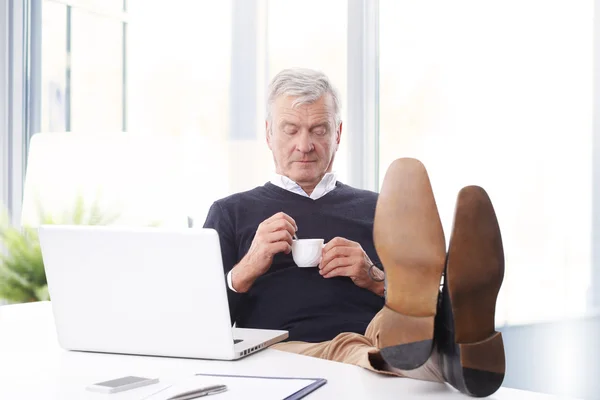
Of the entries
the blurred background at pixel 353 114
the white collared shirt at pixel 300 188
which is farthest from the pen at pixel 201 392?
the blurred background at pixel 353 114

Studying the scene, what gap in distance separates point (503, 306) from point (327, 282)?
66 centimetres

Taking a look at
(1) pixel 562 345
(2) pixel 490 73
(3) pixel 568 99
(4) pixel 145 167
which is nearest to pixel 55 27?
(4) pixel 145 167

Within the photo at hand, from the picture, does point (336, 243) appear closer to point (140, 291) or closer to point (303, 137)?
point (303, 137)

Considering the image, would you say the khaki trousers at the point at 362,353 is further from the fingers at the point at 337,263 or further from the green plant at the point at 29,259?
the green plant at the point at 29,259

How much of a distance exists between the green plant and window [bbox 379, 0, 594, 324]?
1.53 m

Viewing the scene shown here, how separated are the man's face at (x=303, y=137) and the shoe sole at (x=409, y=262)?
3.07 feet

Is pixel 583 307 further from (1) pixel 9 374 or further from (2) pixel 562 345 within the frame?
(1) pixel 9 374

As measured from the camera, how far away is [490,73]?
2113mm

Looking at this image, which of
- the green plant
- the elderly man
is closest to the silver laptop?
the elderly man

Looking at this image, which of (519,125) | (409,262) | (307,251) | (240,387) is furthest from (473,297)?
(519,125)

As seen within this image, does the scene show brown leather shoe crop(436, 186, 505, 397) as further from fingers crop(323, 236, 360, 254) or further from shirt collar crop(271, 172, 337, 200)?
shirt collar crop(271, 172, 337, 200)

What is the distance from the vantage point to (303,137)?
1.90m

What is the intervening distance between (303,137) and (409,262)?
1.01m

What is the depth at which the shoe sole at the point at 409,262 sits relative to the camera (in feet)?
2.97
